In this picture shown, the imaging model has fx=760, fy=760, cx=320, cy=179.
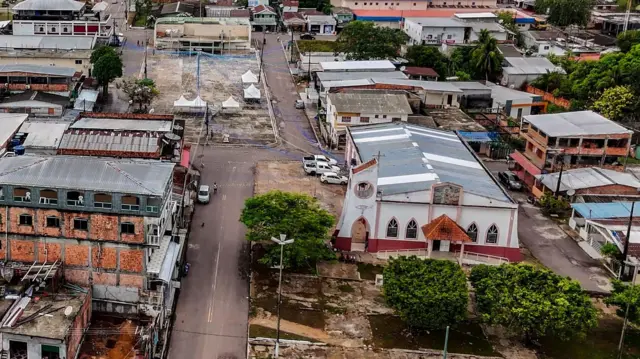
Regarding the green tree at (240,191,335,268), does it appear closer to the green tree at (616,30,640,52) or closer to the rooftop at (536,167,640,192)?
the rooftop at (536,167,640,192)

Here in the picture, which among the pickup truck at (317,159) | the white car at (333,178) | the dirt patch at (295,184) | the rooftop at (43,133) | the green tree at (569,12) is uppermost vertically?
the green tree at (569,12)

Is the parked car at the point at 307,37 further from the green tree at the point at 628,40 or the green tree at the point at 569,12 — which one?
the green tree at the point at 628,40

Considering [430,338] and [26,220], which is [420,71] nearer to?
[430,338]

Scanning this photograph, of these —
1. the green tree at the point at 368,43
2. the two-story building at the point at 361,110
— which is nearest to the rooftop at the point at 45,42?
the two-story building at the point at 361,110

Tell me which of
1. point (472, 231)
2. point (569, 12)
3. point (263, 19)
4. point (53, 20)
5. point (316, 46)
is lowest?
point (472, 231)

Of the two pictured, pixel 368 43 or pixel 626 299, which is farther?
pixel 368 43

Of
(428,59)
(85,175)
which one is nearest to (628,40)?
(428,59)

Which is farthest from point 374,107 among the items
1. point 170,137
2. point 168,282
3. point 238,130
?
point 168,282
